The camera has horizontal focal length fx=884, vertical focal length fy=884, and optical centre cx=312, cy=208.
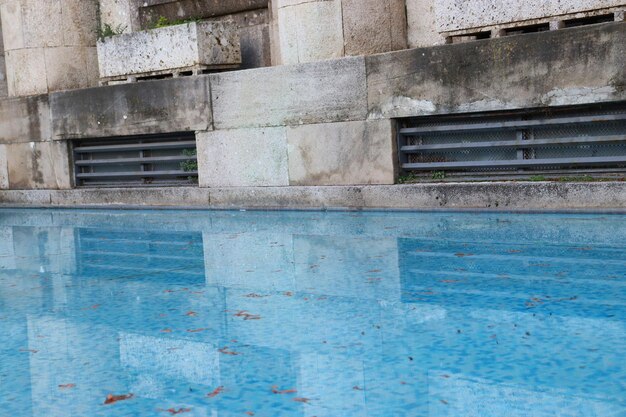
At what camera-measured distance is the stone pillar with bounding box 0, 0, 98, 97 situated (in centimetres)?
1417

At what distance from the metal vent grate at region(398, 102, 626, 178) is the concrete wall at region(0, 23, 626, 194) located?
0.90 ft

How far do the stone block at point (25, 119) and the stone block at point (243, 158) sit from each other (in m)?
3.46

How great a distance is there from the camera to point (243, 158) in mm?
11461

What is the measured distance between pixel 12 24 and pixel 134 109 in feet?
11.0

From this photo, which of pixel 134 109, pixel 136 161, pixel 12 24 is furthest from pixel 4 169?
pixel 134 109

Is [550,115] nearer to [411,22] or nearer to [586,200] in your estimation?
[586,200]

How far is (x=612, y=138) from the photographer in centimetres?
878

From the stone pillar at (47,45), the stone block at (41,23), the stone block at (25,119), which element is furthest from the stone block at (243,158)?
the stone block at (41,23)

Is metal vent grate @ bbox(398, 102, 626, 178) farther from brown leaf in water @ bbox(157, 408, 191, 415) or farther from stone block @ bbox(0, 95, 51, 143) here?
stone block @ bbox(0, 95, 51, 143)

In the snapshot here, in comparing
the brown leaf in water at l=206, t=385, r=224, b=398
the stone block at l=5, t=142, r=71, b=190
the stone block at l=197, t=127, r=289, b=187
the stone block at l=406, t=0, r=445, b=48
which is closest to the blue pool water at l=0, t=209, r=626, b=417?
the brown leaf in water at l=206, t=385, r=224, b=398

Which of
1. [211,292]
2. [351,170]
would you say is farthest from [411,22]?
[211,292]

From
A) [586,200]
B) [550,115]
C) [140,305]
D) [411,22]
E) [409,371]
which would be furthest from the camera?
[411,22]

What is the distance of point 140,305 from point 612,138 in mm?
5129

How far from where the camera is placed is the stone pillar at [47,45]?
46.5 ft
